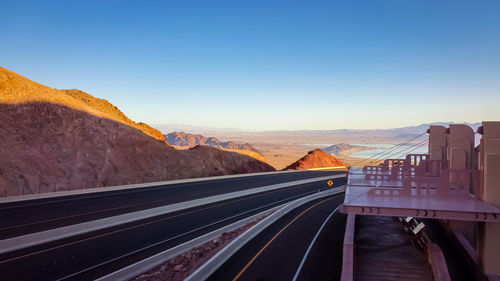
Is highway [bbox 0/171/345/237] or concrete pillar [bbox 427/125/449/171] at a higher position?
concrete pillar [bbox 427/125/449/171]

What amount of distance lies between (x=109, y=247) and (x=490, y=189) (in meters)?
18.0

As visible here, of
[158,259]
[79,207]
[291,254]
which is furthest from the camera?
[79,207]

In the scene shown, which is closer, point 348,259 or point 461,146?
point 348,259

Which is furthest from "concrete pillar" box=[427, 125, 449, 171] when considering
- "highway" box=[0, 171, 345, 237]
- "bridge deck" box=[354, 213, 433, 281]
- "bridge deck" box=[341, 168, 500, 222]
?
"highway" box=[0, 171, 345, 237]

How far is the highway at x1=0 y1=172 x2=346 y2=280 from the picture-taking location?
1365 cm

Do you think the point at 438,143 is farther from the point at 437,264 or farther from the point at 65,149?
the point at 65,149

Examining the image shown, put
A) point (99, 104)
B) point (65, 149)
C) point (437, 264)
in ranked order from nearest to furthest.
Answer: point (437, 264) < point (65, 149) < point (99, 104)

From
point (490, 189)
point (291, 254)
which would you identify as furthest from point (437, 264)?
point (291, 254)

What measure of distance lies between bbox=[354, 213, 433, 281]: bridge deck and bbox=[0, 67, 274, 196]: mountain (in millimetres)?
29340

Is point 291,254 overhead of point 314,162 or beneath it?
overhead

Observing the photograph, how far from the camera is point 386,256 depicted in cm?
1916

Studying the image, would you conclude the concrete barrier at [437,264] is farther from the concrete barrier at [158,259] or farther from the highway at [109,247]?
the highway at [109,247]

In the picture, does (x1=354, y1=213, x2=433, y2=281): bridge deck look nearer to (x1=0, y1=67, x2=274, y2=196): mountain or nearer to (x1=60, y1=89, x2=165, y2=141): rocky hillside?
(x1=0, y1=67, x2=274, y2=196): mountain

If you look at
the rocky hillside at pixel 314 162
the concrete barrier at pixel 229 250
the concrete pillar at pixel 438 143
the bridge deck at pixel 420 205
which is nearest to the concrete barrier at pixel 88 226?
the concrete barrier at pixel 229 250
